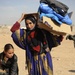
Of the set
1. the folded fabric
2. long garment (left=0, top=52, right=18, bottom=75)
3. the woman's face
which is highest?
the folded fabric

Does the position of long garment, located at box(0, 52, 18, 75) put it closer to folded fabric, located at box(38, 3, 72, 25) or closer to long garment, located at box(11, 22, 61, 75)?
long garment, located at box(11, 22, 61, 75)

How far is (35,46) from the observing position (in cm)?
505

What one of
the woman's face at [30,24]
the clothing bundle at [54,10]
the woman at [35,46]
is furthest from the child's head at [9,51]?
the clothing bundle at [54,10]

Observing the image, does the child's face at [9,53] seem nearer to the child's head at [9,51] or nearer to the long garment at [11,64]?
the child's head at [9,51]

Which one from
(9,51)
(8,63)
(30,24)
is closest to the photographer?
(30,24)

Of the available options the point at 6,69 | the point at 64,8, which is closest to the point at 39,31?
the point at 64,8

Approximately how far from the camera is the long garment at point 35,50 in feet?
16.6

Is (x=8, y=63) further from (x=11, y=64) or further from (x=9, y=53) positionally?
(x=9, y=53)

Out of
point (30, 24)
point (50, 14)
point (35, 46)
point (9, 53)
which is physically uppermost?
point (50, 14)

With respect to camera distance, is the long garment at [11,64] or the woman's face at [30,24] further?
the long garment at [11,64]

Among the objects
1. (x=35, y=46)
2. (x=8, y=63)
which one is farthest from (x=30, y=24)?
(x=8, y=63)

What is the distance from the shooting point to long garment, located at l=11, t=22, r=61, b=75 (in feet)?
16.6

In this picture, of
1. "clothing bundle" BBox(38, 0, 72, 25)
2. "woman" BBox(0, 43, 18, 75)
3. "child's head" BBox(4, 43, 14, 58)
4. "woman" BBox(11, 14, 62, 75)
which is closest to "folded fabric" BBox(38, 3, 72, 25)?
"clothing bundle" BBox(38, 0, 72, 25)

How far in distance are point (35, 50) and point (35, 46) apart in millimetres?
65
